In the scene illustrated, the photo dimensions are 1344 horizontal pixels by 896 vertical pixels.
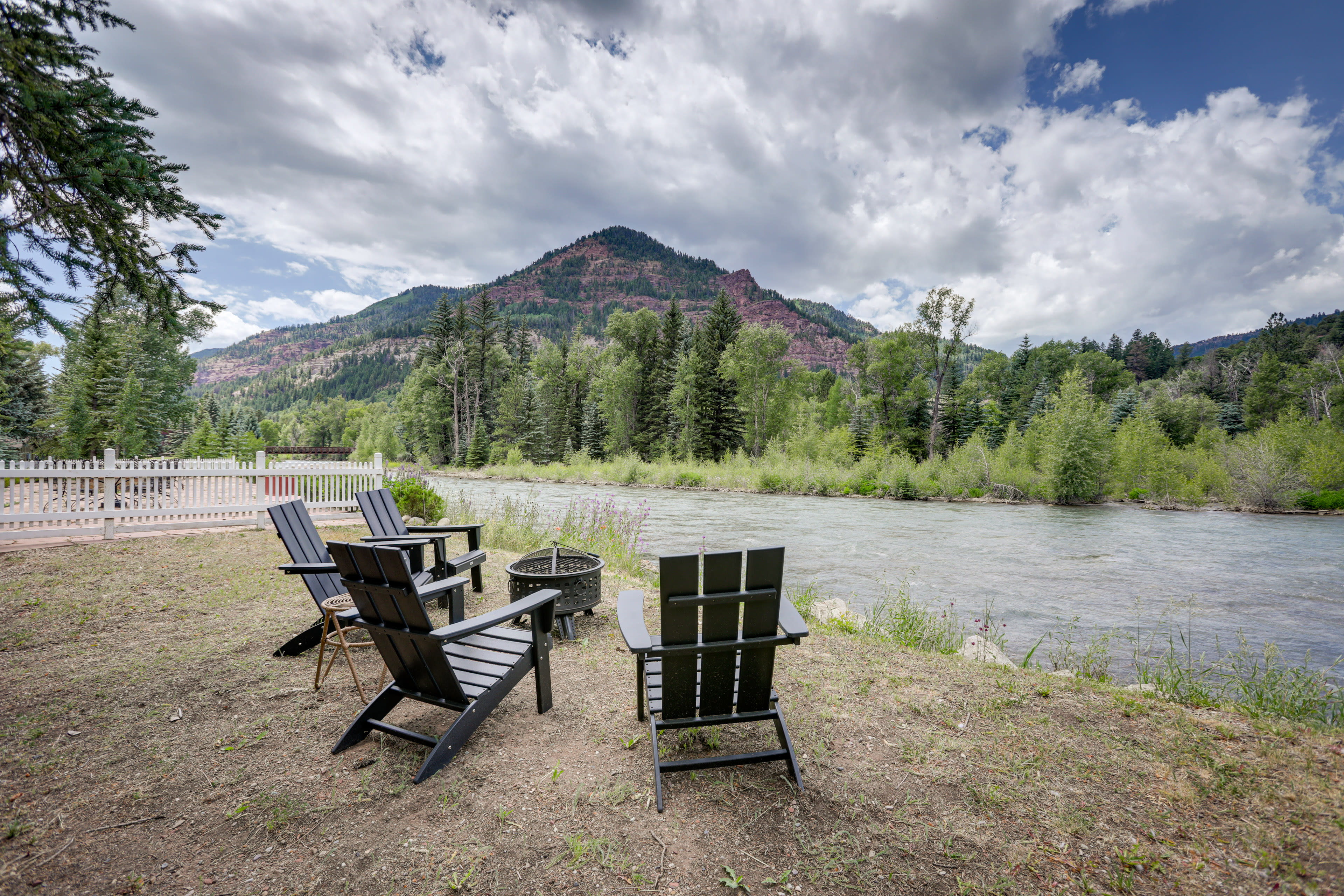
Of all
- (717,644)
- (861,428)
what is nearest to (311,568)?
(717,644)

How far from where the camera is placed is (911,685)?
3508mm

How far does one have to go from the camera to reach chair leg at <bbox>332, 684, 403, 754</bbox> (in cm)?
258

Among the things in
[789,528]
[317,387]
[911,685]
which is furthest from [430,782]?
[317,387]

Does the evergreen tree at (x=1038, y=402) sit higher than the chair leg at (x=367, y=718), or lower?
higher

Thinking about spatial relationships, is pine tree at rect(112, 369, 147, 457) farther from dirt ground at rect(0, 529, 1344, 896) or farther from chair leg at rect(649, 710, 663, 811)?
chair leg at rect(649, 710, 663, 811)

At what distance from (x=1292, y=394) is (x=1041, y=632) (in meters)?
51.8

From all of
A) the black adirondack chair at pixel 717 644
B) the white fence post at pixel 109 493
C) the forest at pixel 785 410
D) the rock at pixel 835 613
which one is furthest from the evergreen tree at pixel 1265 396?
the white fence post at pixel 109 493

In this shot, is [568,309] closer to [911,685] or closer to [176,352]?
[176,352]

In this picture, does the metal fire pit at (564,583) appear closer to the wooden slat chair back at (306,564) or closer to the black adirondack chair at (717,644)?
the wooden slat chair back at (306,564)

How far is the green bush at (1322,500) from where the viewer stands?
1744 cm

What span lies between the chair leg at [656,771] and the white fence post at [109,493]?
938 cm

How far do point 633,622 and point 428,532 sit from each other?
11.7 feet

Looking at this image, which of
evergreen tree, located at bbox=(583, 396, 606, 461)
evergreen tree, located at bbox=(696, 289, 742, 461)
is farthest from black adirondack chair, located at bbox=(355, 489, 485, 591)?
evergreen tree, located at bbox=(583, 396, 606, 461)

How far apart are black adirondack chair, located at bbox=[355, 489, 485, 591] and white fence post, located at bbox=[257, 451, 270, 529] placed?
5816 mm
